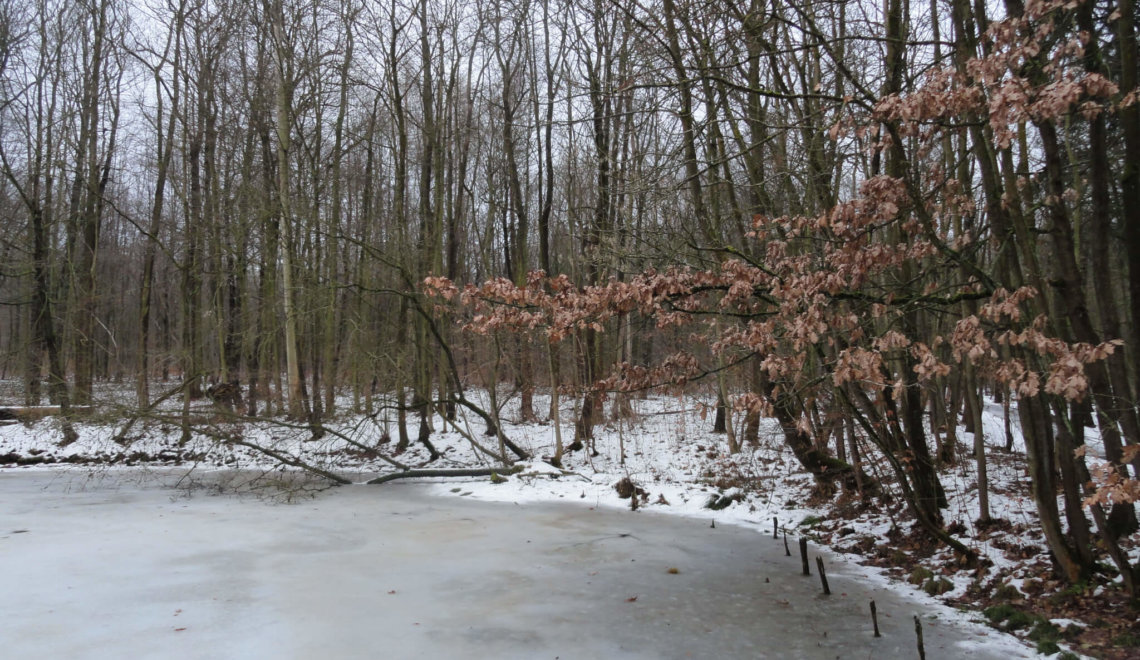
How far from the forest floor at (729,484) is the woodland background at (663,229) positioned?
0.39m

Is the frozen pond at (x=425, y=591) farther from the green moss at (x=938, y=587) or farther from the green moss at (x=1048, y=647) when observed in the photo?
the green moss at (x=938, y=587)

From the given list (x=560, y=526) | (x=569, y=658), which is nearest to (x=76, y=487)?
(x=560, y=526)

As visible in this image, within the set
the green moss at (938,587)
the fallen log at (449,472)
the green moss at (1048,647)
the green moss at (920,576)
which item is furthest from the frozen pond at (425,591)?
the fallen log at (449,472)

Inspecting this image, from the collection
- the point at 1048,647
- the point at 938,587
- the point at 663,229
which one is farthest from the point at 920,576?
the point at 663,229

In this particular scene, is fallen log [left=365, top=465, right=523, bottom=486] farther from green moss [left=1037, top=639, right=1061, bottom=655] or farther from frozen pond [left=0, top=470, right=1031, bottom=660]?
green moss [left=1037, top=639, right=1061, bottom=655]

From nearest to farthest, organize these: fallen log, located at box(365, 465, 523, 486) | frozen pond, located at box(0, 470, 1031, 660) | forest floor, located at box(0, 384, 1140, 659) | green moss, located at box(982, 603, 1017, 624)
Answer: frozen pond, located at box(0, 470, 1031, 660)
green moss, located at box(982, 603, 1017, 624)
forest floor, located at box(0, 384, 1140, 659)
fallen log, located at box(365, 465, 523, 486)

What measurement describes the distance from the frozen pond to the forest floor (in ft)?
1.80

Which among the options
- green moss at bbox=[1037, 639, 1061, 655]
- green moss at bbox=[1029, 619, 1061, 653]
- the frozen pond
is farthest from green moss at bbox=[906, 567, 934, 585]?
green moss at bbox=[1037, 639, 1061, 655]

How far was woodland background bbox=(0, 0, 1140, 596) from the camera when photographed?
5035 mm

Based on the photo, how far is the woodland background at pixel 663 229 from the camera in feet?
16.5

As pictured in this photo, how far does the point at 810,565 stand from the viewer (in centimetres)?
788

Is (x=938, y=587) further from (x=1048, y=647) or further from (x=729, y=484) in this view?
(x=729, y=484)

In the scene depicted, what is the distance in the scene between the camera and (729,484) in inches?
485

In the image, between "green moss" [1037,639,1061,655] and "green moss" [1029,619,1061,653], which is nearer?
"green moss" [1037,639,1061,655]
